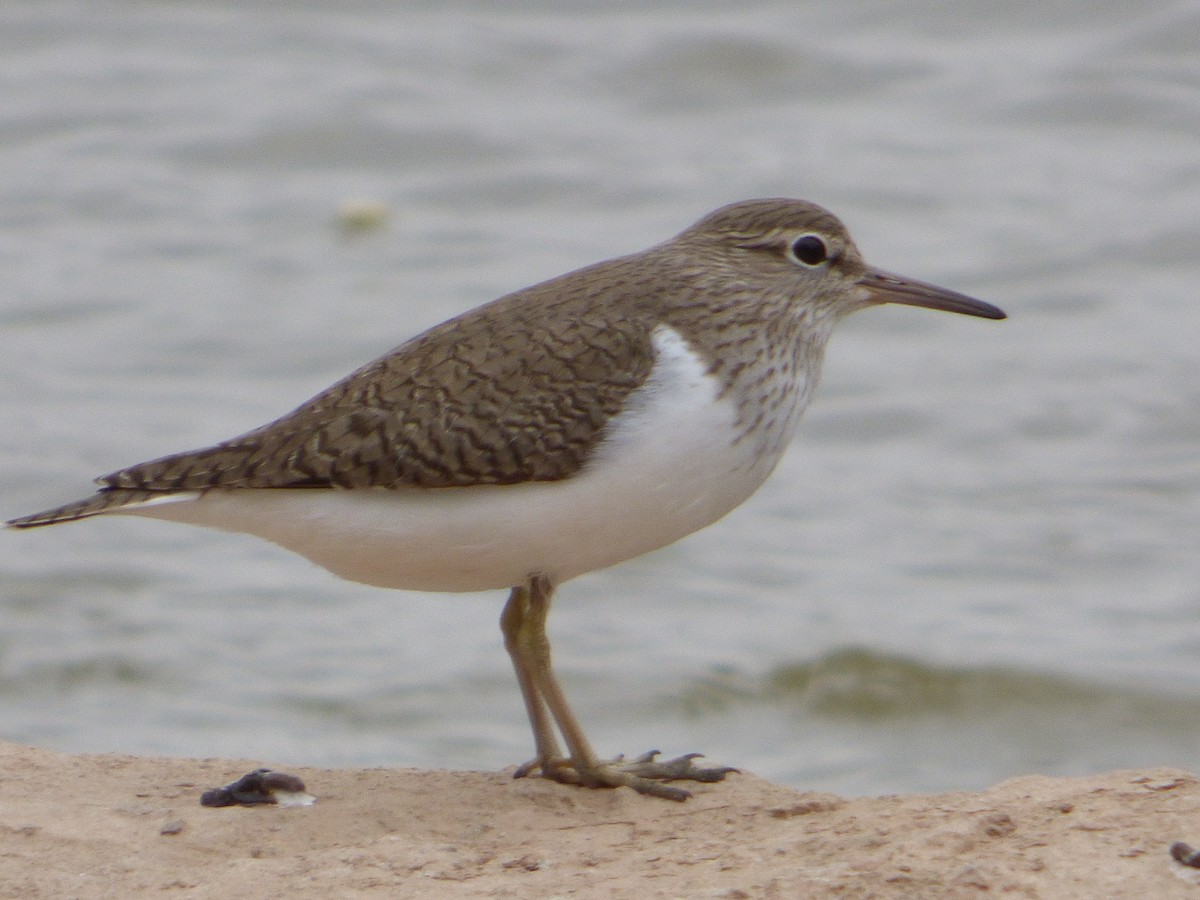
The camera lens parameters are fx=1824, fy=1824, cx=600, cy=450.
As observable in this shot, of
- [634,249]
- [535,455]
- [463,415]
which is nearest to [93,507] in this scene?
[463,415]

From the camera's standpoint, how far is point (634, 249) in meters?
17.3

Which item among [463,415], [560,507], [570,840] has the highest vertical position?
[463,415]

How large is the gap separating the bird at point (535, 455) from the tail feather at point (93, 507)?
1 centimetres

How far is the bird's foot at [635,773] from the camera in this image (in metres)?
7.04

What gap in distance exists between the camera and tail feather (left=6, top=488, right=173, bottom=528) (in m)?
6.97

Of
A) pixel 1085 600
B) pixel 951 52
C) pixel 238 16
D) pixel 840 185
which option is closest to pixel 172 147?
pixel 238 16

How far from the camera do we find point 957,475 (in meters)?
14.7

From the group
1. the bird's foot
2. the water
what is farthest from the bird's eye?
the water

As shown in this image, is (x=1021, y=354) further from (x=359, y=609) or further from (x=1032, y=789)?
(x=1032, y=789)

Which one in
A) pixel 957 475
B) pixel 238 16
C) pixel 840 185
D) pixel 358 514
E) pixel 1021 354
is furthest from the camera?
pixel 238 16

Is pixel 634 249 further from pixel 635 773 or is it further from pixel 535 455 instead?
pixel 535 455

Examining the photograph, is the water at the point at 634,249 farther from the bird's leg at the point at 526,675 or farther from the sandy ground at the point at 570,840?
the sandy ground at the point at 570,840

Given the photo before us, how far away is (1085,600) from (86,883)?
9.13 m

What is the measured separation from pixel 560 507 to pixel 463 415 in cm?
51
